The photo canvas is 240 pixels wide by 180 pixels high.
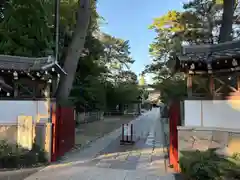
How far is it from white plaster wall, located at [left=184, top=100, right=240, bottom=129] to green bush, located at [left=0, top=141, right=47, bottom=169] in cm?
491

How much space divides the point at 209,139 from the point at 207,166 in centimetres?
156

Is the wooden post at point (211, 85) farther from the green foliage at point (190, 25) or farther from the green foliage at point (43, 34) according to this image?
the green foliage at point (190, 25)

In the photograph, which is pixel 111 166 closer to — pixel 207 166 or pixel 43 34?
pixel 207 166

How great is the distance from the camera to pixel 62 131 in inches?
412

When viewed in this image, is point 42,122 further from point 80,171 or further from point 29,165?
point 80,171

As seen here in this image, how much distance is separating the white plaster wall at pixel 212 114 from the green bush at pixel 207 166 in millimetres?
811

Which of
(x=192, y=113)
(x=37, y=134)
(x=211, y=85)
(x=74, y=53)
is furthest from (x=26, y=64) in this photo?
(x=211, y=85)

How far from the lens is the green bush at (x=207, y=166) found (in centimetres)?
563

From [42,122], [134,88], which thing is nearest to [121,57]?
[134,88]

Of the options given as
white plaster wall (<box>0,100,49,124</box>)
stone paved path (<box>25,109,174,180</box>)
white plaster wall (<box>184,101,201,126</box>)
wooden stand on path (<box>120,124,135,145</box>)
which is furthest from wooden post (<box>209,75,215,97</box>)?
wooden stand on path (<box>120,124,135,145</box>)

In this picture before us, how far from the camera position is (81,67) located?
25.7 metres

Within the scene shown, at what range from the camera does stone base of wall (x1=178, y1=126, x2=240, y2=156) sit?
7039mm

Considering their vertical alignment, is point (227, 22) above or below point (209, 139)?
above

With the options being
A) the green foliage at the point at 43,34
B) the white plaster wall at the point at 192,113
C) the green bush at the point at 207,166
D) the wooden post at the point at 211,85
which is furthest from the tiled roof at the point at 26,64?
the green bush at the point at 207,166
